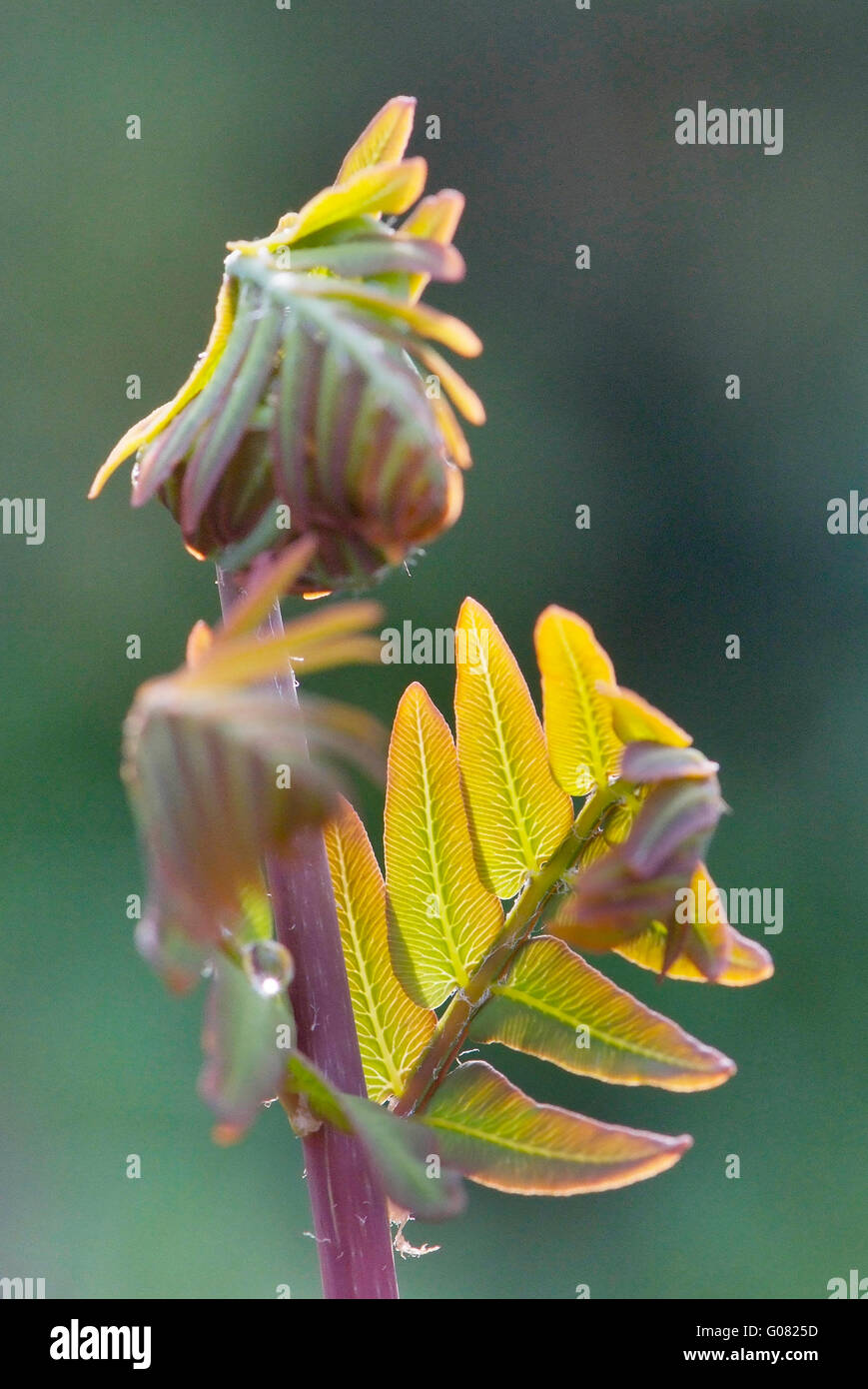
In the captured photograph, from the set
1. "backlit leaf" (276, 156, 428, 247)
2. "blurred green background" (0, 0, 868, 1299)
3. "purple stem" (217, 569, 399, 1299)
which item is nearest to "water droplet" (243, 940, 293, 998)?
"purple stem" (217, 569, 399, 1299)

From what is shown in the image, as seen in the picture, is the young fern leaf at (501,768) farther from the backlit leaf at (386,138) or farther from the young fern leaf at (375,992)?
the backlit leaf at (386,138)

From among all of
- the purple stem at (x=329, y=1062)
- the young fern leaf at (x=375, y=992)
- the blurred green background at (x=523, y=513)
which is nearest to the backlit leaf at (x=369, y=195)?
the purple stem at (x=329, y=1062)

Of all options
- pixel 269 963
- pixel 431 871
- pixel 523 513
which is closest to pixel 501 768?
pixel 431 871

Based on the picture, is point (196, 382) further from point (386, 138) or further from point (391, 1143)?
point (391, 1143)

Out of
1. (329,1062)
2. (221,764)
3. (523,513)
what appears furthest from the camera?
(523,513)

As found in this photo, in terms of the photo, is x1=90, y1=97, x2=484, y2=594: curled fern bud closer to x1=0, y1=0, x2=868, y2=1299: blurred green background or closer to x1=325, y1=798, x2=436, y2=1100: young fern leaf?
x1=325, y1=798, x2=436, y2=1100: young fern leaf

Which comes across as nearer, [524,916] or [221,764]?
[221,764]
